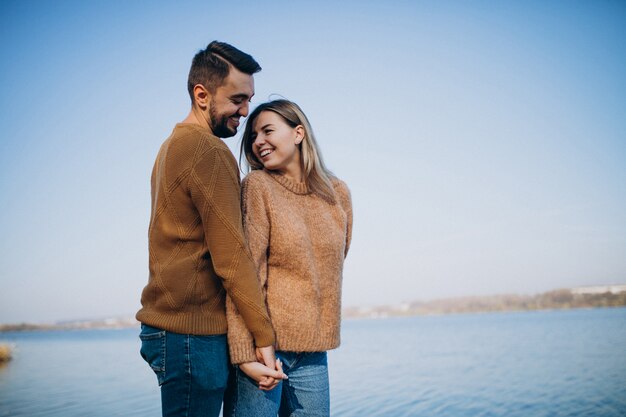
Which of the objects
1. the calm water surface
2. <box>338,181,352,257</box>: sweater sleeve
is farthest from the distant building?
<box>338,181,352,257</box>: sweater sleeve

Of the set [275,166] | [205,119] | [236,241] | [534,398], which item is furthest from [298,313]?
[534,398]

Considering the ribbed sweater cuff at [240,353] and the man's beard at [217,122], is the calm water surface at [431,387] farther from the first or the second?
the man's beard at [217,122]

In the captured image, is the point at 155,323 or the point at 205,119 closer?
the point at 155,323

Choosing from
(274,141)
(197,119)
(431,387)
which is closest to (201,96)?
(197,119)

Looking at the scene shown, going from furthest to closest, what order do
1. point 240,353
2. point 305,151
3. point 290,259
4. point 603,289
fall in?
point 603,289, point 305,151, point 290,259, point 240,353

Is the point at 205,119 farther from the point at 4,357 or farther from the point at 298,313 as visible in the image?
the point at 4,357

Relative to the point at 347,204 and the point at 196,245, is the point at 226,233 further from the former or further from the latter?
the point at 347,204

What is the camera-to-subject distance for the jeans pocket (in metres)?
1.52

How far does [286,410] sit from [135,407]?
31.6 feet

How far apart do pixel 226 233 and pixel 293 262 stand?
40 centimetres

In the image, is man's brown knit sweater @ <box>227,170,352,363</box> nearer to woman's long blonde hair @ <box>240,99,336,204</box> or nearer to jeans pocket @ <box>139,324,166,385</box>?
woman's long blonde hair @ <box>240,99,336,204</box>

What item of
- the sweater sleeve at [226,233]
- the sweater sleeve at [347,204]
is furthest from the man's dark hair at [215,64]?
the sweater sleeve at [347,204]

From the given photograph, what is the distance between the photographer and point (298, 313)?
184cm

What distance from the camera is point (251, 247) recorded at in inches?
69.2
